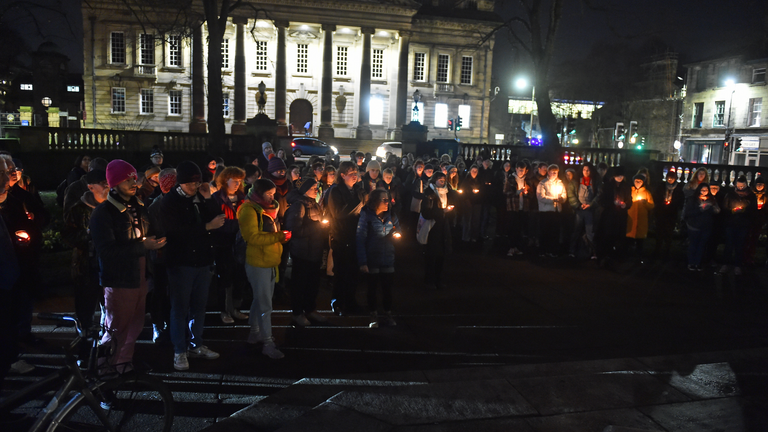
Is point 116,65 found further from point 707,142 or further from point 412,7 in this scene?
point 707,142

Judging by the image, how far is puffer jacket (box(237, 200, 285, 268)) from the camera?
232 inches

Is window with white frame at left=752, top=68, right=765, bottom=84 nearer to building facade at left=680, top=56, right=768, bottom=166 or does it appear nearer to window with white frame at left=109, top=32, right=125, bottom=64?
building facade at left=680, top=56, right=768, bottom=166

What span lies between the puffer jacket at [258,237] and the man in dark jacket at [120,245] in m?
1.12

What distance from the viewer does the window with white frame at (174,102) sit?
57719mm

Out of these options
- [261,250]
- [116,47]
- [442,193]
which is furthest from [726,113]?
[116,47]

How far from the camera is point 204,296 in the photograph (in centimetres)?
579

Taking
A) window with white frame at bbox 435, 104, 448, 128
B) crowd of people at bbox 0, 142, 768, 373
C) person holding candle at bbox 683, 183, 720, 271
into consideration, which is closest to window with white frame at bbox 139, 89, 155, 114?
window with white frame at bbox 435, 104, 448, 128

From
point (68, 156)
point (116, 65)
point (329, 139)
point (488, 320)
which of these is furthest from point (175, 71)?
point (488, 320)

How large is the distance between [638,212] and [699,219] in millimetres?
1141

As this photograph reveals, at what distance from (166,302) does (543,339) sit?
4.71 metres

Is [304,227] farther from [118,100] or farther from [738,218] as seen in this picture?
[118,100]

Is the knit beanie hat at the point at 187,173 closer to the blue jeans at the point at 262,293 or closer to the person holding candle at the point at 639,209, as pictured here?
the blue jeans at the point at 262,293

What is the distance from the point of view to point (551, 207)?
39.3ft

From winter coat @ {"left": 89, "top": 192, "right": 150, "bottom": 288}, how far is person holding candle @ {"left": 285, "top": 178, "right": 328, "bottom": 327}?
2219 mm
